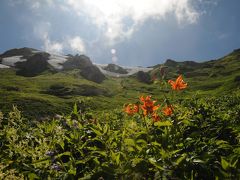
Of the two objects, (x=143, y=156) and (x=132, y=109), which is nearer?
(x=143, y=156)

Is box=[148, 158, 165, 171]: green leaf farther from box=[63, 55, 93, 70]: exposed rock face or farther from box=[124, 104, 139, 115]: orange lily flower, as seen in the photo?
box=[63, 55, 93, 70]: exposed rock face

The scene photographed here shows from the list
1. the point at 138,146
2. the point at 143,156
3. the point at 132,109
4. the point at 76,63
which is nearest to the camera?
the point at 143,156

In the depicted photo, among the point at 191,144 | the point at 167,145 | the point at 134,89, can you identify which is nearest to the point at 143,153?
the point at 167,145

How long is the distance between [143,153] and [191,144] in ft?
3.34

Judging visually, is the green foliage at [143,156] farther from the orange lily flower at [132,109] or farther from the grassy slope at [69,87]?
the grassy slope at [69,87]

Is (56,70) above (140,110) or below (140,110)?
above

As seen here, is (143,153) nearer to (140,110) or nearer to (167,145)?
(167,145)

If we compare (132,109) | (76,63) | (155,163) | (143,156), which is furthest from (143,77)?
(155,163)

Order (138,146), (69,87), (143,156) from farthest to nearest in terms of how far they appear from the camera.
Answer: (69,87) → (138,146) → (143,156)

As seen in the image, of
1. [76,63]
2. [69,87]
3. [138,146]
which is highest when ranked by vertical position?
[76,63]

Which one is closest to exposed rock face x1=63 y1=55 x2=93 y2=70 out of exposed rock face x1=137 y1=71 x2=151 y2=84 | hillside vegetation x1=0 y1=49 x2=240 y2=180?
exposed rock face x1=137 y1=71 x2=151 y2=84

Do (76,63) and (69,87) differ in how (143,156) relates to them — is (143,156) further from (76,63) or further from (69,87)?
(76,63)

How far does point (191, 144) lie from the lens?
6461mm

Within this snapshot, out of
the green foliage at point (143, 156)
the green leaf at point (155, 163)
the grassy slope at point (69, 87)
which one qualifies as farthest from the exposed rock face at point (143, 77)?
the green leaf at point (155, 163)
